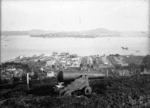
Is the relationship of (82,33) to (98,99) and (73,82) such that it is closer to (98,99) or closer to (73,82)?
(73,82)

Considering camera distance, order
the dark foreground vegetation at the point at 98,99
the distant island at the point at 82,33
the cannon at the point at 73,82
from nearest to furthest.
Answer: the dark foreground vegetation at the point at 98,99 < the cannon at the point at 73,82 < the distant island at the point at 82,33

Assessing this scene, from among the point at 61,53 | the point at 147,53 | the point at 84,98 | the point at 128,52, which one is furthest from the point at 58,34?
the point at 84,98

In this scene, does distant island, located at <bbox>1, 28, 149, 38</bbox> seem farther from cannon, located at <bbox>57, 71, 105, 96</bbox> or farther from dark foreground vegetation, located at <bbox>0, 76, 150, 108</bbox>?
cannon, located at <bbox>57, 71, 105, 96</bbox>

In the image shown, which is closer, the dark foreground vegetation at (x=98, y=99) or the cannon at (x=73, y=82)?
the dark foreground vegetation at (x=98, y=99)

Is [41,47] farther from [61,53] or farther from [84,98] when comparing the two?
[84,98]

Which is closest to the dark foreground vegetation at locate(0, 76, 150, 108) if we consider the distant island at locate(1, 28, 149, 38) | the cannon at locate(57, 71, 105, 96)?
the cannon at locate(57, 71, 105, 96)

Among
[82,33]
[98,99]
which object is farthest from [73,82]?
[82,33]

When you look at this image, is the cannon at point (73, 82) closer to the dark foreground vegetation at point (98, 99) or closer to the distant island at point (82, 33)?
the dark foreground vegetation at point (98, 99)

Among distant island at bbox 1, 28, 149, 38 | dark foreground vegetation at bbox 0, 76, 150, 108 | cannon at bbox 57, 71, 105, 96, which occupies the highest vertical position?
distant island at bbox 1, 28, 149, 38

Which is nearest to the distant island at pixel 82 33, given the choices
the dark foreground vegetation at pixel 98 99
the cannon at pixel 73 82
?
the dark foreground vegetation at pixel 98 99
